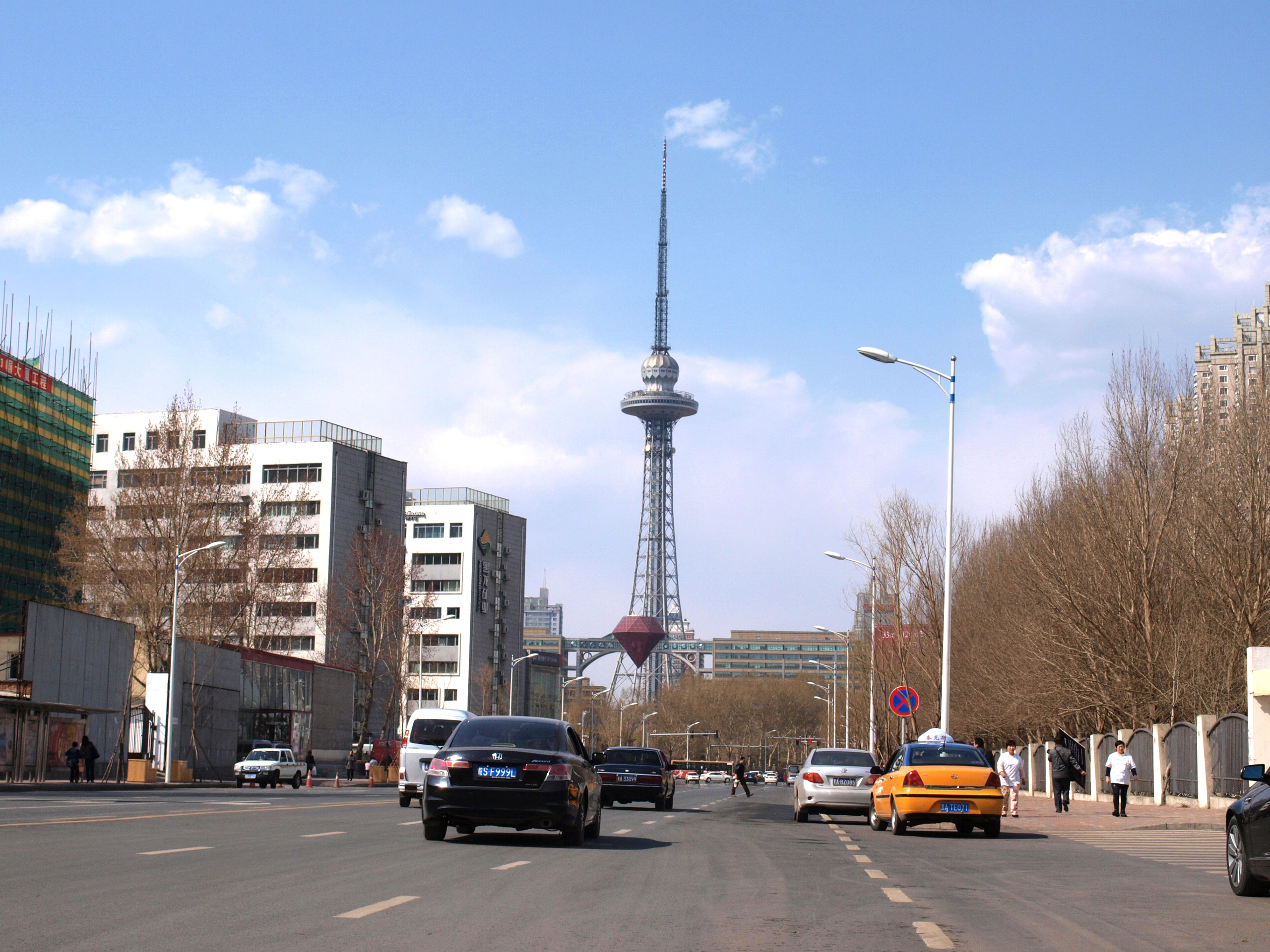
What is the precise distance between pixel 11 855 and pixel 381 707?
334ft

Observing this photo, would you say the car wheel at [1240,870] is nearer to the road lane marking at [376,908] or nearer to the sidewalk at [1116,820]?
the road lane marking at [376,908]

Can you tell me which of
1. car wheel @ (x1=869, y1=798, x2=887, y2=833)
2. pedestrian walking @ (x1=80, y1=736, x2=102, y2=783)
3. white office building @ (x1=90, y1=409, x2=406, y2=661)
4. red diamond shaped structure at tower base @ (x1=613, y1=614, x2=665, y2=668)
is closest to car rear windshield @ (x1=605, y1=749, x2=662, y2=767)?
car wheel @ (x1=869, y1=798, x2=887, y2=833)

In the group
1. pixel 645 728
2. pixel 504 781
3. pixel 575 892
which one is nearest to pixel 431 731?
pixel 504 781

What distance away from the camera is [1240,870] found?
12172 mm

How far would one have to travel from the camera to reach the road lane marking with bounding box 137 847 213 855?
44.5 ft

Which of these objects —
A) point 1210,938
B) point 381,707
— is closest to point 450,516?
point 381,707

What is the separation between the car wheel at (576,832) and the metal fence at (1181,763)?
1985 cm

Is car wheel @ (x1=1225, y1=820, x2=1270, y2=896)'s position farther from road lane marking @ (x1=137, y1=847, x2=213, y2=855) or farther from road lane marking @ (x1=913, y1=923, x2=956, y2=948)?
road lane marking @ (x1=137, y1=847, x2=213, y2=855)

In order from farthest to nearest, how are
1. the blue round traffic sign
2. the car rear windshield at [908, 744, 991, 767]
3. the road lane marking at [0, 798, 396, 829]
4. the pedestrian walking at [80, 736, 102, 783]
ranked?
the pedestrian walking at [80, 736, 102, 783]
the blue round traffic sign
the car rear windshield at [908, 744, 991, 767]
the road lane marking at [0, 798, 396, 829]

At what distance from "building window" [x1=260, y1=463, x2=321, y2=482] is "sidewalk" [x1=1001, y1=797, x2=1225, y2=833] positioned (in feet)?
267

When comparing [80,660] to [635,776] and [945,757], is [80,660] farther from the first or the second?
[945,757]

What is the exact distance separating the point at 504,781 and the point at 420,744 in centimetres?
1448

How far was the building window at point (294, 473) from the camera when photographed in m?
109

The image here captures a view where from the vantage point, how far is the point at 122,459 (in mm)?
61562
